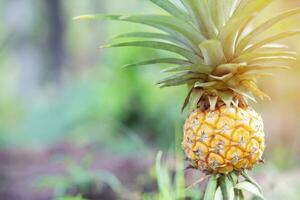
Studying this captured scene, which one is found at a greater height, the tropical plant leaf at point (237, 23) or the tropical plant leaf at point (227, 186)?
the tropical plant leaf at point (237, 23)

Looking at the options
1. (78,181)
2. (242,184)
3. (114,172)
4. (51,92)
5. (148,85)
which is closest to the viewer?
(242,184)

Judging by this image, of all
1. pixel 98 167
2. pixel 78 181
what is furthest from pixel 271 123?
pixel 78 181

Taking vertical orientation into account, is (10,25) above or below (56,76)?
above

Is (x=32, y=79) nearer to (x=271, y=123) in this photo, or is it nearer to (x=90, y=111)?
(x=90, y=111)

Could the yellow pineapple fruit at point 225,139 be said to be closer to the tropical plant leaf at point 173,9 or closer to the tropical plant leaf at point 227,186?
the tropical plant leaf at point 227,186

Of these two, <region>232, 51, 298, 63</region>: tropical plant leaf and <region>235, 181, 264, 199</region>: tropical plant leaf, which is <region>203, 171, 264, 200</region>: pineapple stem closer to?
<region>235, 181, 264, 199</region>: tropical plant leaf

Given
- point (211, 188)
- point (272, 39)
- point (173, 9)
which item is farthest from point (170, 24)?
point (211, 188)

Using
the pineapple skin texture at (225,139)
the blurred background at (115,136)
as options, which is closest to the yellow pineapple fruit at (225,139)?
the pineapple skin texture at (225,139)
